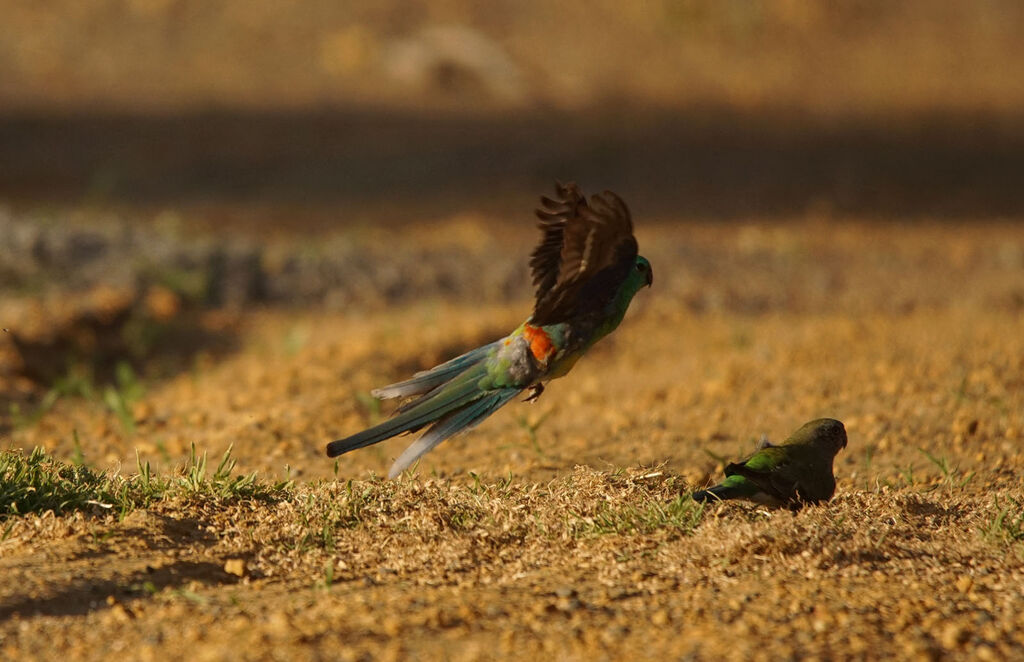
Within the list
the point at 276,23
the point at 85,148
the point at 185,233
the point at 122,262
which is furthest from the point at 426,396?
the point at 276,23

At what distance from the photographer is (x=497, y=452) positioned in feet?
13.9

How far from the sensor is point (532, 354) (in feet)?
10.7

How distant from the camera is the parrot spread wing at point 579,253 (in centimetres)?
303

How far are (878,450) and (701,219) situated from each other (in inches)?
255

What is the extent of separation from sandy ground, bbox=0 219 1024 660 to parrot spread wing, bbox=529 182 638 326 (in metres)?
0.51

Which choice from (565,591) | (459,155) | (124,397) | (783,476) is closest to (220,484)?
(565,591)

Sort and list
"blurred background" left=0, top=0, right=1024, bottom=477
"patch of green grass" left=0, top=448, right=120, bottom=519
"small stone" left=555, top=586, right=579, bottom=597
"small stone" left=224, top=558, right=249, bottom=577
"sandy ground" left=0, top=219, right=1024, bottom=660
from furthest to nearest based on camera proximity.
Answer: "blurred background" left=0, top=0, right=1024, bottom=477 → "patch of green grass" left=0, top=448, right=120, bottom=519 → "small stone" left=224, top=558, right=249, bottom=577 → "small stone" left=555, top=586, right=579, bottom=597 → "sandy ground" left=0, top=219, right=1024, bottom=660

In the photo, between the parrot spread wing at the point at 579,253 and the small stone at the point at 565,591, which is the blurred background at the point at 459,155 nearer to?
the parrot spread wing at the point at 579,253

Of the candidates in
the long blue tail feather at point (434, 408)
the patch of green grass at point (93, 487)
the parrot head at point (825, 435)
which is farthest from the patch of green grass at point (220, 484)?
the parrot head at point (825, 435)

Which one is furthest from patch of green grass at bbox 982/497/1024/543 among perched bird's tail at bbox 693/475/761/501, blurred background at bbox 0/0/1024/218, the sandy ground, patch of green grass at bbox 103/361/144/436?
blurred background at bbox 0/0/1024/218

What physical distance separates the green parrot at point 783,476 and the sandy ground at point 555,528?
0.23 ft

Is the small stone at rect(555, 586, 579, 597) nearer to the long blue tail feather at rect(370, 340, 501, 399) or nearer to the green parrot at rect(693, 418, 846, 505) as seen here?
the green parrot at rect(693, 418, 846, 505)

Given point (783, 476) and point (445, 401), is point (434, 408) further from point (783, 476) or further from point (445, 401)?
point (783, 476)

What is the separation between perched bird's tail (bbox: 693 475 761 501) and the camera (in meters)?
3.25
